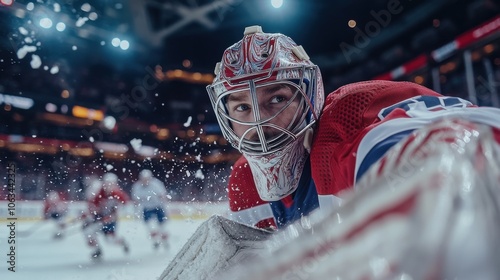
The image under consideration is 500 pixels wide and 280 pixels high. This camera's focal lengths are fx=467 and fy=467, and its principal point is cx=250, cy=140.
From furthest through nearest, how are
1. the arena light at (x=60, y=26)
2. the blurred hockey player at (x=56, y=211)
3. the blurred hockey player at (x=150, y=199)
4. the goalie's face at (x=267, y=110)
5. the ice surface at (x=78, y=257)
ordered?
the arena light at (x=60, y=26) < the blurred hockey player at (x=56, y=211) < the blurred hockey player at (x=150, y=199) < the ice surface at (x=78, y=257) < the goalie's face at (x=267, y=110)

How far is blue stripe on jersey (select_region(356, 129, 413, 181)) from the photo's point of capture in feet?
3.19

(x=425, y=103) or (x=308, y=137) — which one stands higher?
(x=308, y=137)

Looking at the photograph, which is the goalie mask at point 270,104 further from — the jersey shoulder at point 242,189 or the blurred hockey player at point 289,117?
the jersey shoulder at point 242,189

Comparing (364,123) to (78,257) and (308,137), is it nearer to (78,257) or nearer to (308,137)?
(308,137)

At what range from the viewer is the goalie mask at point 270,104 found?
1.85m

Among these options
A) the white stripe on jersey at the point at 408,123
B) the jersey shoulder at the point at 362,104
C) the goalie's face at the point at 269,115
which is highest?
the goalie's face at the point at 269,115

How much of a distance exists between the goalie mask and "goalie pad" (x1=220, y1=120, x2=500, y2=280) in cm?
133

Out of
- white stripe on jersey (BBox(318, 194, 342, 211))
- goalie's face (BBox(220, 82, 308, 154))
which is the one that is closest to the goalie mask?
goalie's face (BBox(220, 82, 308, 154))

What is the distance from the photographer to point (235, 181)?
93.5 inches

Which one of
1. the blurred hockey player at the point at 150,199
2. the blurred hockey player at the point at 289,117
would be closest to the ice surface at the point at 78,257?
the blurred hockey player at the point at 150,199

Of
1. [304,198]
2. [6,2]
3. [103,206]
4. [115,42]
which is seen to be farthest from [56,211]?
[115,42]

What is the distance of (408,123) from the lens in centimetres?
103

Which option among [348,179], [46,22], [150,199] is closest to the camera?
[348,179]

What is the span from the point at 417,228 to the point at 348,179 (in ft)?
2.91
